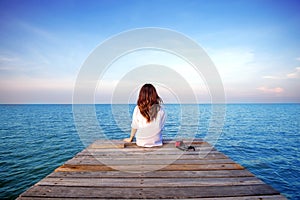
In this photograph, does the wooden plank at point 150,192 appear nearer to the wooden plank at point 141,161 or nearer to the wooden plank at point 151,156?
the wooden plank at point 141,161

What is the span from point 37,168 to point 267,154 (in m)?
13.0

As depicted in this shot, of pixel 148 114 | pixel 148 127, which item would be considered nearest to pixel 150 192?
pixel 148 127

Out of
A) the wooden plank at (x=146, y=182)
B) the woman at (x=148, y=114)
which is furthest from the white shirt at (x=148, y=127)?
the wooden plank at (x=146, y=182)

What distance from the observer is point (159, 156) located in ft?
12.5

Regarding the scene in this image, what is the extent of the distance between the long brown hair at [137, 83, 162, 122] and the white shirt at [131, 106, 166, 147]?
101 mm

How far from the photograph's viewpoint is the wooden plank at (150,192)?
225cm

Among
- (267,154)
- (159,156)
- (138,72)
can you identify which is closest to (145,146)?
(159,156)

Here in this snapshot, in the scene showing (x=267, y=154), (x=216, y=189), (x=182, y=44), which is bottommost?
(x=267, y=154)

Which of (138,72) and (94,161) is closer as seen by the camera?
(94,161)

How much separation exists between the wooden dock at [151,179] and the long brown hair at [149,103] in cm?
91

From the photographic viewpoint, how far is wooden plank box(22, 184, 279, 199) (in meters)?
2.25

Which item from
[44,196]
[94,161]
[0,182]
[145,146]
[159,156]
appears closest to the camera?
[44,196]

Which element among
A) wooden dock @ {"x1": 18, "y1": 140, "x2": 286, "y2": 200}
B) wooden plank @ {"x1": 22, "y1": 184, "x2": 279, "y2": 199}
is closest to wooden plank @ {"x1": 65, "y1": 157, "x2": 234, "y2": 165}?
wooden dock @ {"x1": 18, "y1": 140, "x2": 286, "y2": 200}

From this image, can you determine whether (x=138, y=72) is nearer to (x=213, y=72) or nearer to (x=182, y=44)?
(x=182, y=44)
